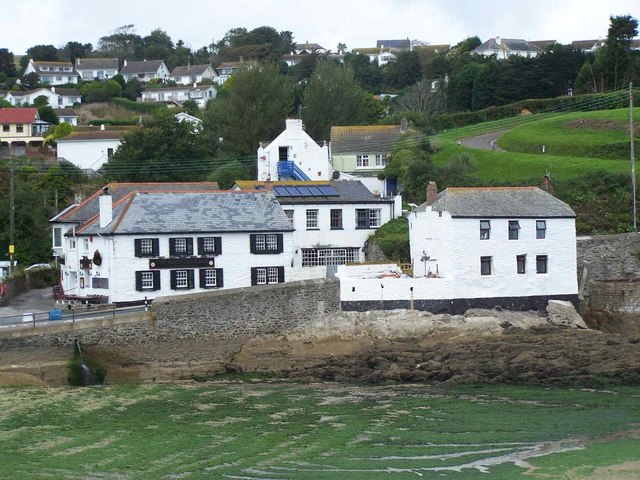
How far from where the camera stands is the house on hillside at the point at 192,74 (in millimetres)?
154125

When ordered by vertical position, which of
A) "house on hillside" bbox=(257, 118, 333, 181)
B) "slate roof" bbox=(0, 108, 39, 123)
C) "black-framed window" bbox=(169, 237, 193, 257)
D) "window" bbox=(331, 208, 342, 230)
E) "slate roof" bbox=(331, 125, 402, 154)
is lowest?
"black-framed window" bbox=(169, 237, 193, 257)

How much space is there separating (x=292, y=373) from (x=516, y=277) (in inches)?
474

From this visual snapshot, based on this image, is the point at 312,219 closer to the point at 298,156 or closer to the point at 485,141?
the point at 298,156

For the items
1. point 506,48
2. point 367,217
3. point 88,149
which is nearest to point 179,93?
point 506,48

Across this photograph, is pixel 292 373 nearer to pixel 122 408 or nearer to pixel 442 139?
pixel 122 408

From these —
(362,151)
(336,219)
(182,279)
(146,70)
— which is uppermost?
(146,70)

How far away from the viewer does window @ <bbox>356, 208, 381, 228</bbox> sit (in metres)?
57.2

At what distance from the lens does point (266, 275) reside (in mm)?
51281

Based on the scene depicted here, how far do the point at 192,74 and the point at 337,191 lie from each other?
100152mm

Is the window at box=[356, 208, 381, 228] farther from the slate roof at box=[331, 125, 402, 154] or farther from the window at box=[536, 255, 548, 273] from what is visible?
the slate roof at box=[331, 125, 402, 154]

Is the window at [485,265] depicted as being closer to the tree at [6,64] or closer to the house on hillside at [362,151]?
the house on hillside at [362,151]

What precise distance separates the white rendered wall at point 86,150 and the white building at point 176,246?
34.3 m

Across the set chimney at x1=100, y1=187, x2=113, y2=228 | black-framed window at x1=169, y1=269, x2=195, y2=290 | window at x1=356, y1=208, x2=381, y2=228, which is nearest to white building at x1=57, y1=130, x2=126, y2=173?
window at x1=356, y1=208, x2=381, y2=228

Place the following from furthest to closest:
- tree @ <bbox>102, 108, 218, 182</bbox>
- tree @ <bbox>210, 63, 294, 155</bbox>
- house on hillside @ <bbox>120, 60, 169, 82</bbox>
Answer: house on hillside @ <bbox>120, 60, 169, 82</bbox>
tree @ <bbox>210, 63, 294, 155</bbox>
tree @ <bbox>102, 108, 218, 182</bbox>
